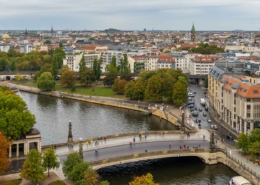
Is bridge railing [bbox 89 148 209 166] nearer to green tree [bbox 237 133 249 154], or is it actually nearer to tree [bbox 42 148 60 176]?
green tree [bbox 237 133 249 154]

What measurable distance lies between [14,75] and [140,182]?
84.5 m

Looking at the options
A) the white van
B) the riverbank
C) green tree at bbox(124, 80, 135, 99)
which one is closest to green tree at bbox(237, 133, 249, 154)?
the white van

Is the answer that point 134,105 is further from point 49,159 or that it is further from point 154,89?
point 49,159

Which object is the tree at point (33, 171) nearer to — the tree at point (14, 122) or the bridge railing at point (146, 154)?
the bridge railing at point (146, 154)

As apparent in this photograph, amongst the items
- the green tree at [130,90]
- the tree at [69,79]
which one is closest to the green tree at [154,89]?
the green tree at [130,90]

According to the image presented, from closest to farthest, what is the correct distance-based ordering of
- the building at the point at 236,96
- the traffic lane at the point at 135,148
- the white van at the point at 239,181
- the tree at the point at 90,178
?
the tree at the point at 90,178 → the white van at the point at 239,181 → the traffic lane at the point at 135,148 → the building at the point at 236,96

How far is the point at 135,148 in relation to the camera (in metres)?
42.5

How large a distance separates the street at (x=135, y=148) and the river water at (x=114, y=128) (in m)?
1.41

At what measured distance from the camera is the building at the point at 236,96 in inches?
1900

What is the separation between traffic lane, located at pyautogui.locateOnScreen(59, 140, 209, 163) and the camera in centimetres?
3997

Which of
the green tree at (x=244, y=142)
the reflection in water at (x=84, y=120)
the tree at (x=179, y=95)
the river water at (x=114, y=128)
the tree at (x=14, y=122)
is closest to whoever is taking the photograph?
the river water at (x=114, y=128)

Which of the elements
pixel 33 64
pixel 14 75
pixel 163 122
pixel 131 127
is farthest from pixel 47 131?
pixel 33 64

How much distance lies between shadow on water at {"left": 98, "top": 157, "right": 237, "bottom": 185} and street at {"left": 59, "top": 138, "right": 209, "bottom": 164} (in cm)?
130

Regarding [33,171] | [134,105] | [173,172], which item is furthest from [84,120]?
[33,171]
